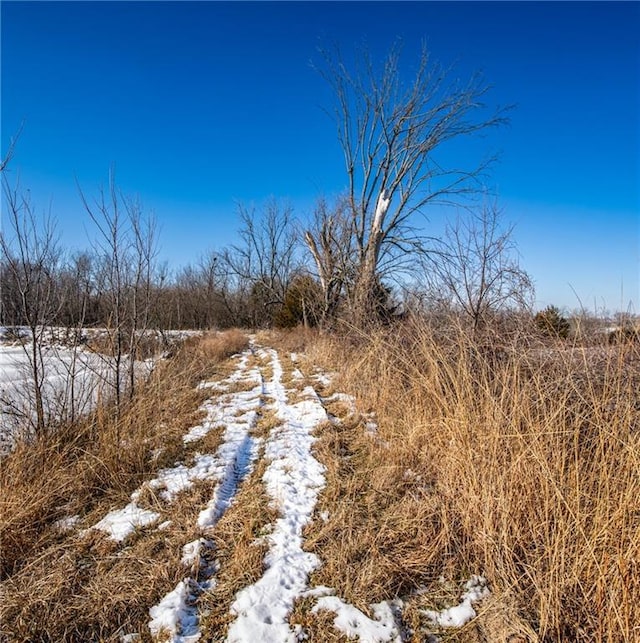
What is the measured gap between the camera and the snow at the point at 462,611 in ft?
5.28

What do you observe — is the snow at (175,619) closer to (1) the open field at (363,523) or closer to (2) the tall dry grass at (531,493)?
(1) the open field at (363,523)

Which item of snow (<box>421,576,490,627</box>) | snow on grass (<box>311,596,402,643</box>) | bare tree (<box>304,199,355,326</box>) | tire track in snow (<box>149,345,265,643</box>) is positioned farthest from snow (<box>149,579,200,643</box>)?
bare tree (<box>304,199,355,326</box>)

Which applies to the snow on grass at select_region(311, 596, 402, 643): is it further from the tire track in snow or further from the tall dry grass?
the tire track in snow

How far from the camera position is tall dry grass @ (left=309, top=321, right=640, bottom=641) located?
1.50 metres

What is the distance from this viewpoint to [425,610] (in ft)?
5.55

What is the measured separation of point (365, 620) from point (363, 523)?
71 centimetres

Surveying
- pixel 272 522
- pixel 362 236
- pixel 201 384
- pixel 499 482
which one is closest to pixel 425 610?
pixel 499 482

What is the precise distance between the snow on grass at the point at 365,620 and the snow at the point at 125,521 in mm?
1400

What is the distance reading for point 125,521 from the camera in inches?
95.7

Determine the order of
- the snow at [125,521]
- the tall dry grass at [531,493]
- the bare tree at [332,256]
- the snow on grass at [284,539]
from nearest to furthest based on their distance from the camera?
the tall dry grass at [531,493] → the snow on grass at [284,539] → the snow at [125,521] → the bare tree at [332,256]

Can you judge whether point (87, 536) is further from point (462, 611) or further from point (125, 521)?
point (462, 611)

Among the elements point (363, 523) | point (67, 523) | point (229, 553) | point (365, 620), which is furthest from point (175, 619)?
point (67, 523)

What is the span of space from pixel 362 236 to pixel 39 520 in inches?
379

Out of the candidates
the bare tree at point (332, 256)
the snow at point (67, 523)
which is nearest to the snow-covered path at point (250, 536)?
the snow at point (67, 523)
